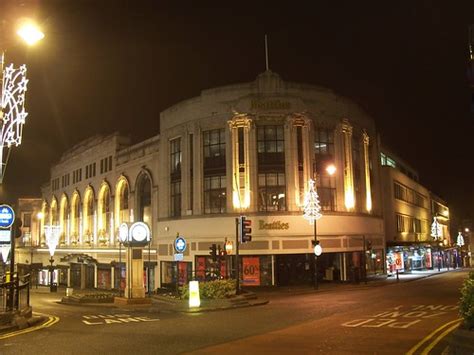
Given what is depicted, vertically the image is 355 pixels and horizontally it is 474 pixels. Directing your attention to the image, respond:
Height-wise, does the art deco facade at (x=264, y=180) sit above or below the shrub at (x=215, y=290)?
above

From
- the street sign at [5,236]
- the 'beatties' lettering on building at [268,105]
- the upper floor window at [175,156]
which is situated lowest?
the street sign at [5,236]

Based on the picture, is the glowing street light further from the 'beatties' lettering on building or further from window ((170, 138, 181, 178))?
window ((170, 138, 181, 178))

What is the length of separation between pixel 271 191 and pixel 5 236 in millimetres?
25247

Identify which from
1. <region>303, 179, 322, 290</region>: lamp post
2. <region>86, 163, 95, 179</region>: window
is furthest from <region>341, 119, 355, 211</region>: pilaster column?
<region>86, 163, 95, 179</region>: window

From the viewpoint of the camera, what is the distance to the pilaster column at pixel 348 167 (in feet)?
155

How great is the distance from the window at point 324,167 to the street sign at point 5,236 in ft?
92.1

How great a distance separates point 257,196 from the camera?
44031 mm

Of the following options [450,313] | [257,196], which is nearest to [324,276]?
[257,196]

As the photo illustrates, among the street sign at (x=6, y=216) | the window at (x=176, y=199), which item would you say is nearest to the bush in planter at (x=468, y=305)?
the street sign at (x=6, y=216)

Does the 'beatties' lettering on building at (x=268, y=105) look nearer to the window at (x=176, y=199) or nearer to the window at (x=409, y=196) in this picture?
the window at (x=176, y=199)

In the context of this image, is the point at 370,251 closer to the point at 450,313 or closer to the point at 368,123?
the point at 368,123

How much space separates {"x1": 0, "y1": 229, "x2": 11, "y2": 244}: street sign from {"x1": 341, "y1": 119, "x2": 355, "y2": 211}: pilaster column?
30963 millimetres

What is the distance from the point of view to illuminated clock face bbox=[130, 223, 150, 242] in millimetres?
32000

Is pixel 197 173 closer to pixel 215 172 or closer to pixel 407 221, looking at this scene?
pixel 215 172
